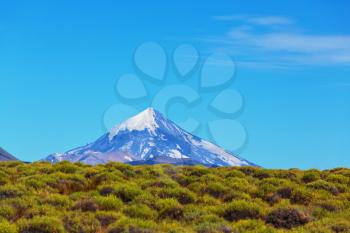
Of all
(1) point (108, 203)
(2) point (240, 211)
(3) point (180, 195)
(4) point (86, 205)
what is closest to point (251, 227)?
(2) point (240, 211)

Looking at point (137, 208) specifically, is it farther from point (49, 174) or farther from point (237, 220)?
point (49, 174)

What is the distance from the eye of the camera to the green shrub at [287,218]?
22172mm

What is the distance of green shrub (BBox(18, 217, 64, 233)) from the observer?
19.8 metres

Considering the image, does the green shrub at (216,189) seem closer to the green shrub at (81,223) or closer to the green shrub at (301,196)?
the green shrub at (301,196)

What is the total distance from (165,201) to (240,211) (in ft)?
10.2

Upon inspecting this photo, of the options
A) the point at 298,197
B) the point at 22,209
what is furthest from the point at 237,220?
the point at 22,209

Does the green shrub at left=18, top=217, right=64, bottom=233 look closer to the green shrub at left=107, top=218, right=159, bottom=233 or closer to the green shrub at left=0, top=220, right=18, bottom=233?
→ the green shrub at left=0, top=220, right=18, bottom=233

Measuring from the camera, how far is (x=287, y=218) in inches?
885

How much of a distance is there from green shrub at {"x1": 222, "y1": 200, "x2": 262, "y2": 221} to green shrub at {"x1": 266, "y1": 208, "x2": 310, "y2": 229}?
70 centimetres

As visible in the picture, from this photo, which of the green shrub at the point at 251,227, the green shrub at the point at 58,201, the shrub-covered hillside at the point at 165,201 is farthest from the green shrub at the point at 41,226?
the green shrub at the point at 251,227

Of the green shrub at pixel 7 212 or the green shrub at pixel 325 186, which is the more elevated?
the green shrub at pixel 325 186

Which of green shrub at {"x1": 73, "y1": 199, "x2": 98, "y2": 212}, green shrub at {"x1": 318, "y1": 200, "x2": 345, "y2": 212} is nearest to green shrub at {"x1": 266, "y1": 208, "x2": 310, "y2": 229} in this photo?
green shrub at {"x1": 318, "y1": 200, "x2": 345, "y2": 212}

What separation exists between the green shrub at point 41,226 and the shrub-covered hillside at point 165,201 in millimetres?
34

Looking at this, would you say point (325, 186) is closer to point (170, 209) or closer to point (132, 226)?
point (170, 209)
